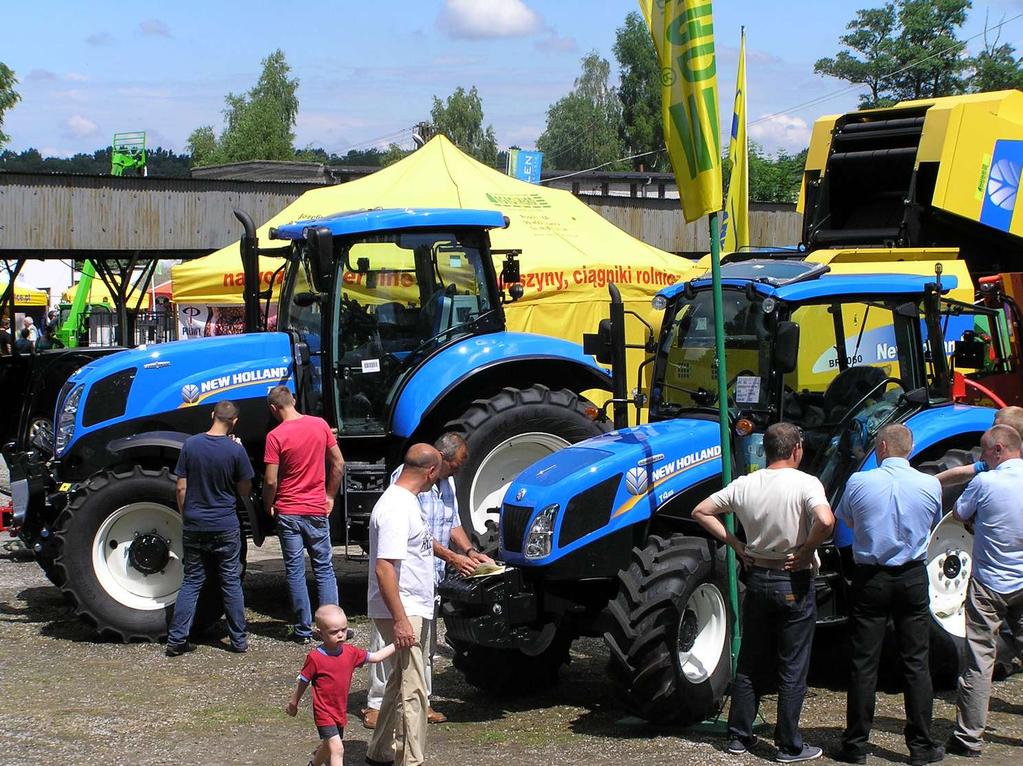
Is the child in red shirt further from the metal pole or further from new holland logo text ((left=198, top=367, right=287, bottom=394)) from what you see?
new holland logo text ((left=198, top=367, right=287, bottom=394))

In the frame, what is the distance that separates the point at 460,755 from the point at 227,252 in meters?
10.8

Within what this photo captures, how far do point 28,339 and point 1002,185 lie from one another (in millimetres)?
16919

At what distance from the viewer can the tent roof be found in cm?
1507

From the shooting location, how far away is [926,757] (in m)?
5.79

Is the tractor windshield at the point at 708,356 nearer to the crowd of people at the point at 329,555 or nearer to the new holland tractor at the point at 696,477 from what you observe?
the new holland tractor at the point at 696,477

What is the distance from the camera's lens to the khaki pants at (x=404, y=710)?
18.2ft

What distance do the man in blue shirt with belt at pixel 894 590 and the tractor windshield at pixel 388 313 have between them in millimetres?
3997

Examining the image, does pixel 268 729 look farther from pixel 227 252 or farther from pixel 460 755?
pixel 227 252

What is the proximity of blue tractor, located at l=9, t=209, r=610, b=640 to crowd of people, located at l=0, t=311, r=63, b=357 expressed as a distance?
621cm

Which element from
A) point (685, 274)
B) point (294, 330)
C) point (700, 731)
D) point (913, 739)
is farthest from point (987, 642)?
point (685, 274)

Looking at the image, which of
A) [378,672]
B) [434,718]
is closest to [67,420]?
[378,672]

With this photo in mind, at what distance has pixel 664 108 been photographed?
654 centimetres

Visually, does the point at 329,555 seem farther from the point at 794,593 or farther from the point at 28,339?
the point at 28,339

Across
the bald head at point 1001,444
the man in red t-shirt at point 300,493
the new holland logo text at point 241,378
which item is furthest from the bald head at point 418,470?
the new holland logo text at point 241,378
